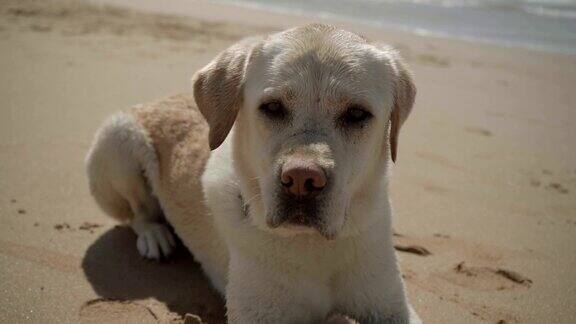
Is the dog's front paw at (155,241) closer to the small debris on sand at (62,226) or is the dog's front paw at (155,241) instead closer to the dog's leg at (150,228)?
the dog's leg at (150,228)

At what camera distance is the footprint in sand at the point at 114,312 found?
3037mm

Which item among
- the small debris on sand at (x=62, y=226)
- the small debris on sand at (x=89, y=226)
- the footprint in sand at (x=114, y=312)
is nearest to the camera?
the footprint in sand at (x=114, y=312)

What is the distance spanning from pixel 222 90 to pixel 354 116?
68 centimetres

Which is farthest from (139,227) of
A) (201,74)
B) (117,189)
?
(201,74)

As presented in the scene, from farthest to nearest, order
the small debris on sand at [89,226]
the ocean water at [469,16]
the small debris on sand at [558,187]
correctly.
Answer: the ocean water at [469,16] → the small debris on sand at [558,187] → the small debris on sand at [89,226]

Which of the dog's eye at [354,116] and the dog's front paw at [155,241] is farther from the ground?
the dog's eye at [354,116]

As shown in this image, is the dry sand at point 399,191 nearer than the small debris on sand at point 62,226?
Yes

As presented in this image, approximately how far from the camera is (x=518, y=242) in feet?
13.5

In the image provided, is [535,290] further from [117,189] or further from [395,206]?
[117,189]

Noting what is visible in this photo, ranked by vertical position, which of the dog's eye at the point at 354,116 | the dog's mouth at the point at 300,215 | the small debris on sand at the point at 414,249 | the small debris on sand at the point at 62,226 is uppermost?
the dog's eye at the point at 354,116

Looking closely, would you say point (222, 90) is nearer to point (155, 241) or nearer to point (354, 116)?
point (354, 116)

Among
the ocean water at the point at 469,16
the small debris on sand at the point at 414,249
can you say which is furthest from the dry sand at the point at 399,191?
the ocean water at the point at 469,16

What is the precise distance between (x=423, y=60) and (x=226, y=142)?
7.14m

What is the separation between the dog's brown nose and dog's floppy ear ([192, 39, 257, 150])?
0.60 meters
